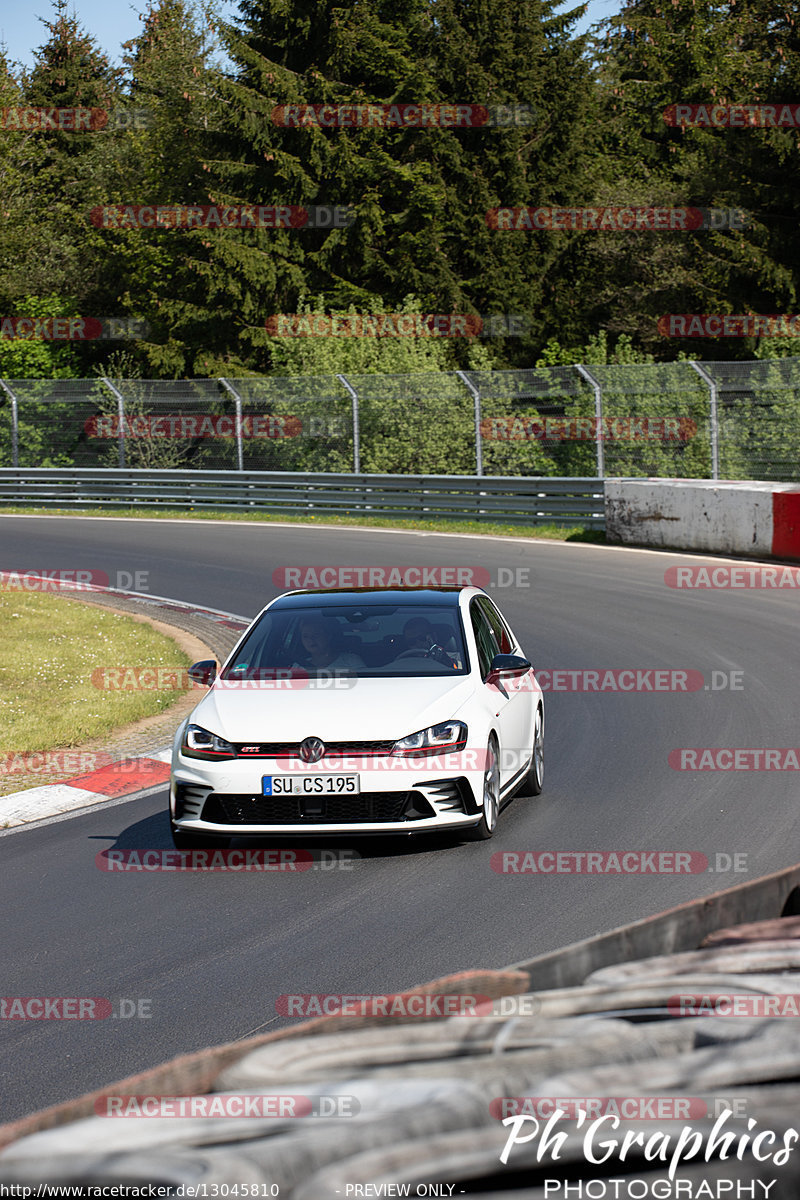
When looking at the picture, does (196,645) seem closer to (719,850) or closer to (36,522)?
(719,850)

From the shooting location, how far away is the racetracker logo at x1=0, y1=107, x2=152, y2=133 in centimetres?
6047

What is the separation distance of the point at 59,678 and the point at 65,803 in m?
4.69

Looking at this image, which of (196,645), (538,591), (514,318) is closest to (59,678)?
(196,645)

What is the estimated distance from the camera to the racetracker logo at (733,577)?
779 inches

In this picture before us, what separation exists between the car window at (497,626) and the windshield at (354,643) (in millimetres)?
665

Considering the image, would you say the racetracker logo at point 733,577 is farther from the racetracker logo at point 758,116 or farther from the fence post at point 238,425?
the racetracker logo at point 758,116

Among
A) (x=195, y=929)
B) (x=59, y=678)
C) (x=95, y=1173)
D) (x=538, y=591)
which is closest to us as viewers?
(x=95, y=1173)

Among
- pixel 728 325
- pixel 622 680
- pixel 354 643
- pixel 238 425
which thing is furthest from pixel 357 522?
pixel 354 643

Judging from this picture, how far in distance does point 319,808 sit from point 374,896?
70 centimetres

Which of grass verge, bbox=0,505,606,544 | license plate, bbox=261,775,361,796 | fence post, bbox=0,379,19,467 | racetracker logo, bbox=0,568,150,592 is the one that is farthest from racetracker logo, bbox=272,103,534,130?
license plate, bbox=261,775,361,796

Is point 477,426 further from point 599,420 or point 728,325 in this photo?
point 728,325

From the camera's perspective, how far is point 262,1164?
2811 millimetres

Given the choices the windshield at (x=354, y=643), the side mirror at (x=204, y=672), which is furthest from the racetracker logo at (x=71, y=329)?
the side mirror at (x=204, y=672)

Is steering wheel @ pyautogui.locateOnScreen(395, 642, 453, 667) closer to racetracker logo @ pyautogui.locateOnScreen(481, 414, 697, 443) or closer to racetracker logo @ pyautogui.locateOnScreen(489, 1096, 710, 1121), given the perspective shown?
racetracker logo @ pyautogui.locateOnScreen(489, 1096, 710, 1121)
